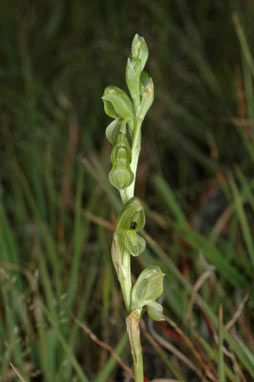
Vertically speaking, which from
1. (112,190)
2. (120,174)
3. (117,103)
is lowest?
(112,190)

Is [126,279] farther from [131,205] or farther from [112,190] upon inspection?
[112,190]

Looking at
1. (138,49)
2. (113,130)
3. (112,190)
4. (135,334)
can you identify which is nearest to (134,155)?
(113,130)

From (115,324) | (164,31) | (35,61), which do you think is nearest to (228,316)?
(115,324)

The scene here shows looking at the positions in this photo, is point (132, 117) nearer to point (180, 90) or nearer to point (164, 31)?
point (180, 90)

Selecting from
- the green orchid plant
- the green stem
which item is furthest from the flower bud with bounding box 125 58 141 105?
the green stem

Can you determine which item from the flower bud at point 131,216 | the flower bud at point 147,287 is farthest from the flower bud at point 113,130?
the flower bud at point 147,287

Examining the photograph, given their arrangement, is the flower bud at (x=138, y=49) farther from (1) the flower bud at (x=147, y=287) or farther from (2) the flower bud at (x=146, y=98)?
(1) the flower bud at (x=147, y=287)

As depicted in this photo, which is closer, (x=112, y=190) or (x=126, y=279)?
(x=126, y=279)
